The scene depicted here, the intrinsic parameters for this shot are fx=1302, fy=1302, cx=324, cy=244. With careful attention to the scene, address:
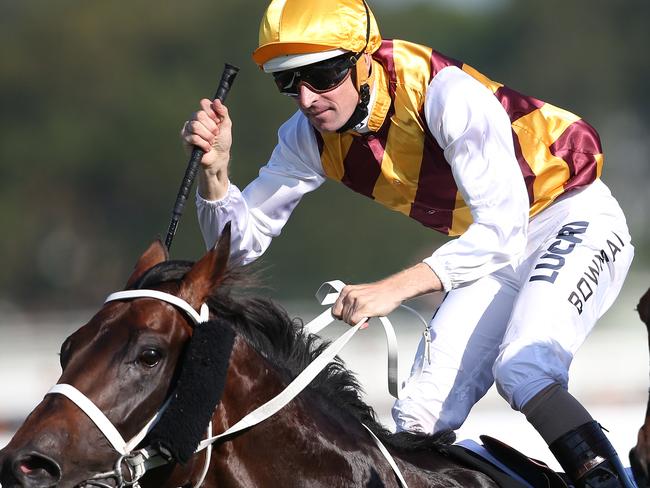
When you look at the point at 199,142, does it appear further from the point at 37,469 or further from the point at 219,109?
the point at 37,469

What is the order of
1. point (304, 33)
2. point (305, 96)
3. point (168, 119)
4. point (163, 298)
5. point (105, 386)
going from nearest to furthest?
1. point (105, 386)
2. point (163, 298)
3. point (304, 33)
4. point (305, 96)
5. point (168, 119)

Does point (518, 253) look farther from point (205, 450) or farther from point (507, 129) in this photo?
point (205, 450)

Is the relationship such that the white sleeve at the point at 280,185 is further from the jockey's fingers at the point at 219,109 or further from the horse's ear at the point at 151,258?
the horse's ear at the point at 151,258

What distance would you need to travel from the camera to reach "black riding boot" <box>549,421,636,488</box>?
137 inches

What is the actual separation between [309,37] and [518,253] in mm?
856

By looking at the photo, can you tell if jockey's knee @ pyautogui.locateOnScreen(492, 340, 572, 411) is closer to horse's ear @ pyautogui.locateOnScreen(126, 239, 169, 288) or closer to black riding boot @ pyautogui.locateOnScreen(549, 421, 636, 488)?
black riding boot @ pyautogui.locateOnScreen(549, 421, 636, 488)

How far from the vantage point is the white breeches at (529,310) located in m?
3.71

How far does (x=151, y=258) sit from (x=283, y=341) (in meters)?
0.43

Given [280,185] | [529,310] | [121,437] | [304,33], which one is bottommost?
[121,437]

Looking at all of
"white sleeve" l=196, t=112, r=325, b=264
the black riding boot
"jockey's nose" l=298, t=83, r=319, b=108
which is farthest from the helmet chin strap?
the black riding boot

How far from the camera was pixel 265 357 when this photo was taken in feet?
11.3

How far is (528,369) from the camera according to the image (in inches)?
142

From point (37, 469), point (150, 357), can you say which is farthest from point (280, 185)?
point (37, 469)

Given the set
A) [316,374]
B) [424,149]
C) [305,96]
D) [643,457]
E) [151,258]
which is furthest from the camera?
[424,149]
